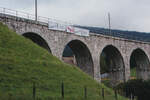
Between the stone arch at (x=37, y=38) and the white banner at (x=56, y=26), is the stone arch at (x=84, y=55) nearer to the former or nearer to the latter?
the white banner at (x=56, y=26)

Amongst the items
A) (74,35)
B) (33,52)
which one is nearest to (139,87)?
(74,35)

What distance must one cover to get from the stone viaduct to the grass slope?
3.19 meters

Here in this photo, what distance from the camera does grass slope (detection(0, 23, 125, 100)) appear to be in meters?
18.2

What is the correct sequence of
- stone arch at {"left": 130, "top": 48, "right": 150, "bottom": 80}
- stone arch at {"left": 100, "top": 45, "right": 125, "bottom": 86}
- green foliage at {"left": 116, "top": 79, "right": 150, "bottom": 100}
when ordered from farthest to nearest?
stone arch at {"left": 130, "top": 48, "right": 150, "bottom": 80} → stone arch at {"left": 100, "top": 45, "right": 125, "bottom": 86} → green foliage at {"left": 116, "top": 79, "right": 150, "bottom": 100}

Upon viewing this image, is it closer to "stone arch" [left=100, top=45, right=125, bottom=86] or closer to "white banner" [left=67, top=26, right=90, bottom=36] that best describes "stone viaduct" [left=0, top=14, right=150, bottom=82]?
"stone arch" [left=100, top=45, right=125, bottom=86]

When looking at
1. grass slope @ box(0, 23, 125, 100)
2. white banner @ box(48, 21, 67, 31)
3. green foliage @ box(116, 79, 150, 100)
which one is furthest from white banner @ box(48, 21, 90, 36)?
green foliage @ box(116, 79, 150, 100)

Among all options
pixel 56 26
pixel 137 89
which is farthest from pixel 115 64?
pixel 56 26

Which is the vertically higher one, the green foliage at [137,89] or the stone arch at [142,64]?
the stone arch at [142,64]

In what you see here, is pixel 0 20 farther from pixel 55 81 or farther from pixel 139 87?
pixel 139 87

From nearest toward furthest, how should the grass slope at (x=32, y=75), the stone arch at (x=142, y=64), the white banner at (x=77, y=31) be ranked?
the grass slope at (x=32, y=75), the white banner at (x=77, y=31), the stone arch at (x=142, y=64)

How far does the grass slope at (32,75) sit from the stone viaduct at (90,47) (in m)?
3.19

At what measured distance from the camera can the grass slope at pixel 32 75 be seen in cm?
1822

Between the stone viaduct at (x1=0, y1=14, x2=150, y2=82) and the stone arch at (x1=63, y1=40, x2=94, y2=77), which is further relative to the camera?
the stone arch at (x1=63, y1=40, x2=94, y2=77)

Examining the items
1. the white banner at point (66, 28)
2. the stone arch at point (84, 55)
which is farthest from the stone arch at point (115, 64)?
the white banner at point (66, 28)
